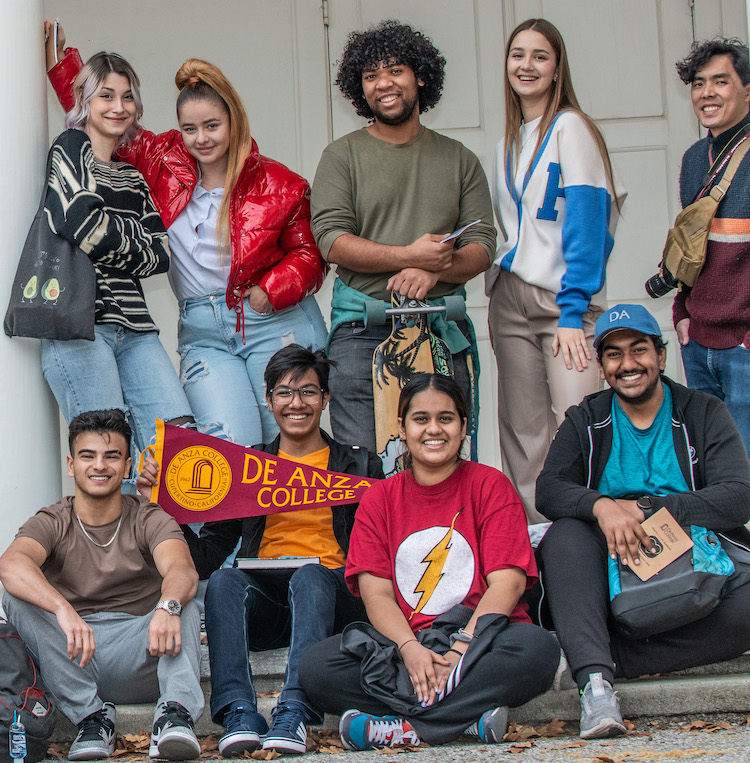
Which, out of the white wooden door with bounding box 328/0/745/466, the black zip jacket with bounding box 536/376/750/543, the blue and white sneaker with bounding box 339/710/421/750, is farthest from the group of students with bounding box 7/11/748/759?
the white wooden door with bounding box 328/0/745/466

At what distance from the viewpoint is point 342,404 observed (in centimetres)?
415

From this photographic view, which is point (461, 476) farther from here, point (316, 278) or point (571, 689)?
point (316, 278)

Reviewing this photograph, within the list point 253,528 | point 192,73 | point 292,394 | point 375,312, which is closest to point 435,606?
point 253,528

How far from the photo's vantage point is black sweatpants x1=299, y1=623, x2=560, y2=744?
10.2 ft

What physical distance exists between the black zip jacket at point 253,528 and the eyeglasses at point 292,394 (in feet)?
0.56

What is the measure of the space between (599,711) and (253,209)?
2.38 metres

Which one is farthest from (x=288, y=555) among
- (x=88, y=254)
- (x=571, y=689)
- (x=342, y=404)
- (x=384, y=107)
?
(x=384, y=107)

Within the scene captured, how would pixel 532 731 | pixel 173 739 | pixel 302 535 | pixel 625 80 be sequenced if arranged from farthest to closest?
pixel 625 80 < pixel 302 535 < pixel 532 731 < pixel 173 739

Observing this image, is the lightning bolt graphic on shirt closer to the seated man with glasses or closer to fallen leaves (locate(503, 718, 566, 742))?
the seated man with glasses

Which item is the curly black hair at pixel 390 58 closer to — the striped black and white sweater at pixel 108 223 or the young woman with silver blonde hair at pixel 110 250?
the young woman with silver blonde hair at pixel 110 250

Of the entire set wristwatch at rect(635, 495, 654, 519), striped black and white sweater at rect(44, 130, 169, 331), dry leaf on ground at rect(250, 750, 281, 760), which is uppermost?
striped black and white sweater at rect(44, 130, 169, 331)

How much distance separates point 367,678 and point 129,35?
4.30 m

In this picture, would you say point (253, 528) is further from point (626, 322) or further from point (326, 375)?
point (626, 322)

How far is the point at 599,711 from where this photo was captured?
10.00ft
